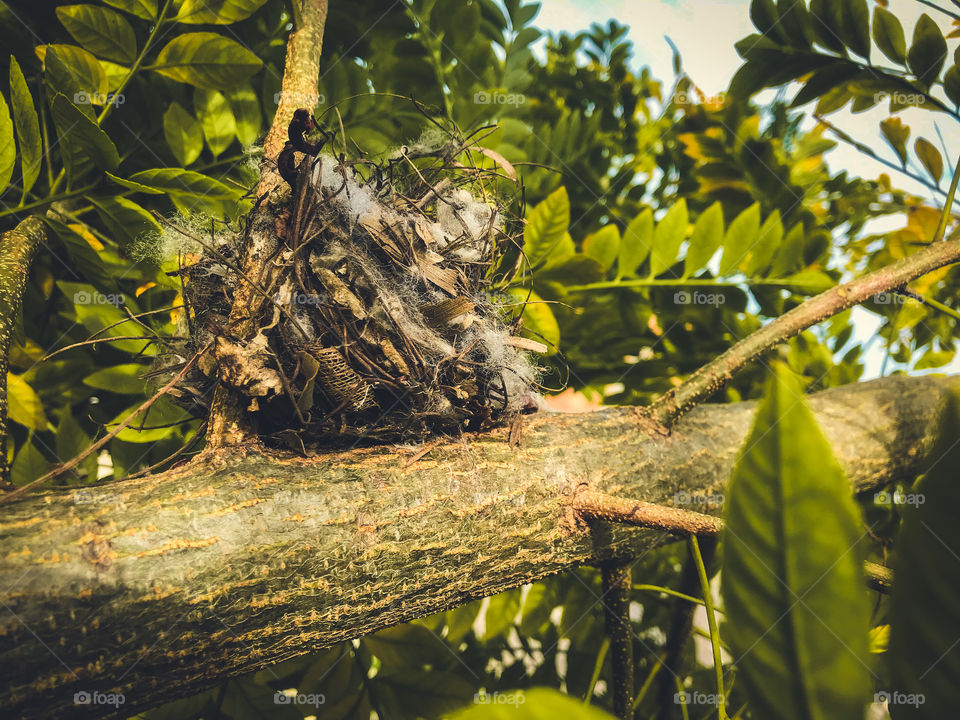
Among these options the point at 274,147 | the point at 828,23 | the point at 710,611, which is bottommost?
the point at 710,611

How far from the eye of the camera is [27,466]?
2.54 ft

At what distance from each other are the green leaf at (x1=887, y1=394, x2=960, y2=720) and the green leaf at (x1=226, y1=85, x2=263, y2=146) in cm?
112

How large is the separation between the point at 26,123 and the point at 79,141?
55 millimetres

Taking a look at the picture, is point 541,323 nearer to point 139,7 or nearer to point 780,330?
point 780,330

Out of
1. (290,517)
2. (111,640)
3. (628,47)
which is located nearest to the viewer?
(111,640)

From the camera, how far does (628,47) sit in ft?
5.67

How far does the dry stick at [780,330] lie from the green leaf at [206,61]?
85 centimetres

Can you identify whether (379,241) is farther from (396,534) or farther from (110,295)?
(110,295)

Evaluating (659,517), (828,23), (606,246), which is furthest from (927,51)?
(659,517)

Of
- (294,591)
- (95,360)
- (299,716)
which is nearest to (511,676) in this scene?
(299,716)

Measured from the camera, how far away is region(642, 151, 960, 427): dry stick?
2.72 feet

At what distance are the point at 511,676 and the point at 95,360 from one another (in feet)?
3.66

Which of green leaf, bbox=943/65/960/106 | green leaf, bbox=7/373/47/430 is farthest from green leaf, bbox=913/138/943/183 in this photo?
green leaf, bbox=7/373/47/430

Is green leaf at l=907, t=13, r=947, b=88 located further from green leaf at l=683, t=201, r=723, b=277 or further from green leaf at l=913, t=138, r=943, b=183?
green leaf at l=683, t=201, r=723, b=277
